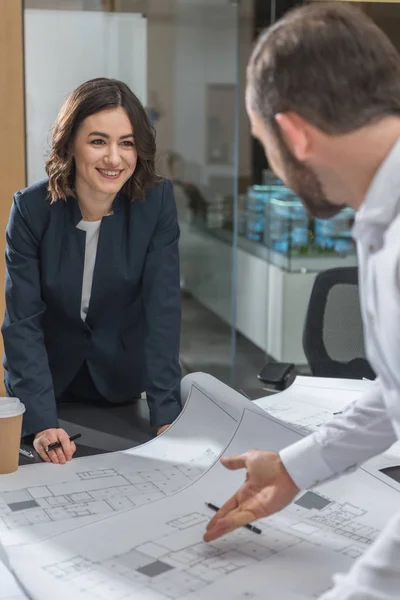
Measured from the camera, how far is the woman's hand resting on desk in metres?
1.59

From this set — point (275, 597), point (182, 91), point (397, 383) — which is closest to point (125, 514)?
point (275, 597)

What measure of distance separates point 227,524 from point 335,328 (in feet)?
5.22

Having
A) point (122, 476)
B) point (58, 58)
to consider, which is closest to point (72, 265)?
point (122, 476)

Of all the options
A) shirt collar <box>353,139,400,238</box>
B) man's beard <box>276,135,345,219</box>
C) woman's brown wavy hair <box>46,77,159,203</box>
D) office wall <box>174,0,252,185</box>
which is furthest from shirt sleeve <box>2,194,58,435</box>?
office wall <box>174,0,252,185</box>

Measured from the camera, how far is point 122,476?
1.50 meters

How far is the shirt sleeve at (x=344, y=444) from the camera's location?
1181 millimetres

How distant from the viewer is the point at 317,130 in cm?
94

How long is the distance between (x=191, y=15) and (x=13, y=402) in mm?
3169

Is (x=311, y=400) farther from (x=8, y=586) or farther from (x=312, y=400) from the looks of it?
(x=8, y=586)

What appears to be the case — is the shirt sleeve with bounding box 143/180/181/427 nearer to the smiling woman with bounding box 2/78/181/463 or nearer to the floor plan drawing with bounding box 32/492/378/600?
the smiling woman with bounding box 2/78/181/463

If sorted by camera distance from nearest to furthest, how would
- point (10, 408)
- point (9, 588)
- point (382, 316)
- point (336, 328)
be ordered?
point (382, 316) < point (9, 588) < point (10, 408) < point (336, 328)

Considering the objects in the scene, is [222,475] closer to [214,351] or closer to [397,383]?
[397,383]

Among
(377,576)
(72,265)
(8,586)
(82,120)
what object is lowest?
(8,586)

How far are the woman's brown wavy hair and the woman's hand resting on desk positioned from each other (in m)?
0.50
